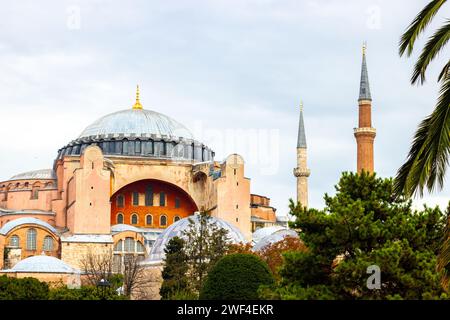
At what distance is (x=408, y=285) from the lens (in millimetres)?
13766

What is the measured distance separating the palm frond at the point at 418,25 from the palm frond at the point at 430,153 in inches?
35.5

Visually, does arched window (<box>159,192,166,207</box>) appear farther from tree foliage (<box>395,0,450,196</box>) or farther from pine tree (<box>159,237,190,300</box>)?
tree foliage (<box>395,0,450,196</box>)

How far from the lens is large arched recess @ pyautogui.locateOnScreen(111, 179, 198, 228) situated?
46375 millimetres

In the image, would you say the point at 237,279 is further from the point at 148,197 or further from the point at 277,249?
the point at 148,197

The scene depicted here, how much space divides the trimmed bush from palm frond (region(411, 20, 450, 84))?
778 cm

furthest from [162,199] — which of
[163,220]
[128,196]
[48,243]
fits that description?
[48,243]

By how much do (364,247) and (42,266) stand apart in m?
24.0

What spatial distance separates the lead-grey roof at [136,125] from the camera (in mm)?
48594

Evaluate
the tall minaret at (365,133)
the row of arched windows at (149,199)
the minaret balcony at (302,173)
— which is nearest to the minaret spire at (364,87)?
the tall minaret at (365,133)

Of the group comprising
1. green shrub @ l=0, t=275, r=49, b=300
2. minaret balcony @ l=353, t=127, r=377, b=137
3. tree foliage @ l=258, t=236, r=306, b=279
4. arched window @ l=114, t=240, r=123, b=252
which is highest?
minaret balcony @ l=353, t=127, r=377, b=137

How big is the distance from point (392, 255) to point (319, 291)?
3.82ft

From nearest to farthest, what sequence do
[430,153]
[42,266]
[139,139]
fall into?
[430,153]
[42,266]
[139,139]

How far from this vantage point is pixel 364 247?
14328mm

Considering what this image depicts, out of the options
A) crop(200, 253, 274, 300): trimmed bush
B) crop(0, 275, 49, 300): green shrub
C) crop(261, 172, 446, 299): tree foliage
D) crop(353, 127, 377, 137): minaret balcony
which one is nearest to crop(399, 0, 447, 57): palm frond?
crop(261, 172, 446, 299): tree foliage
